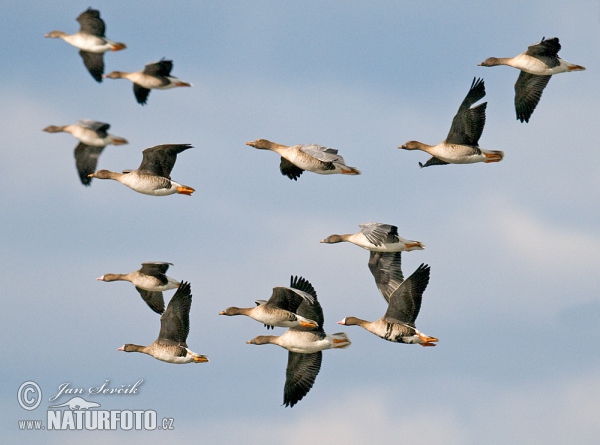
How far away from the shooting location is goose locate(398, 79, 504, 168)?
135 ft

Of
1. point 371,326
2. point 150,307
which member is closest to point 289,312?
point 371,326

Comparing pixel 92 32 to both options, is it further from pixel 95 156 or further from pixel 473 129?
pixel 473 129

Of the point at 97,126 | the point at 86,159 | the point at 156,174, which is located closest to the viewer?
the point at 97,126

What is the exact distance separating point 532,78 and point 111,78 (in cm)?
1247

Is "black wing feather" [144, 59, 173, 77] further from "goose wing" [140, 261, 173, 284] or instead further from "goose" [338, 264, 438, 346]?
"goose" [338, 264, 438, 346]

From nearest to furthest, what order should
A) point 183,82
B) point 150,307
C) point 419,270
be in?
point 419,270 → point 183,82 → point 150,307

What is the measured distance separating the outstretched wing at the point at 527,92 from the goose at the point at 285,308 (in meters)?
8.76

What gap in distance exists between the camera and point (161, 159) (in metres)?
41.1

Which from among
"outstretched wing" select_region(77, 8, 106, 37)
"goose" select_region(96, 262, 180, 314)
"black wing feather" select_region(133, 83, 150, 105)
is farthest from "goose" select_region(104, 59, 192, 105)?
"goose" select_region(96, 262, 180, 314)

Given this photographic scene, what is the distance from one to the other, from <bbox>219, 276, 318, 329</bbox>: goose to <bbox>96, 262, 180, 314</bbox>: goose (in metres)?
3.17

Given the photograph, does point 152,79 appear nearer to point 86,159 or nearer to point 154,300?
point 86,159

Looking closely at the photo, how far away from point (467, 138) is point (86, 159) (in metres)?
11.2

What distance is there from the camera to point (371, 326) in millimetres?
39969

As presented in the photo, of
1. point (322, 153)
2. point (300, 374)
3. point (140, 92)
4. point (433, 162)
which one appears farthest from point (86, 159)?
point (433, 162)
